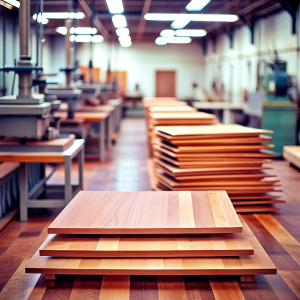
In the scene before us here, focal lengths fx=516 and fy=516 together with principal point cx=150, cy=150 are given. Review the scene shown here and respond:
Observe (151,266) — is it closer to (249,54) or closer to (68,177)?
(68,177)

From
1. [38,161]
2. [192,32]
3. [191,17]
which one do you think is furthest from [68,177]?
[192,32]

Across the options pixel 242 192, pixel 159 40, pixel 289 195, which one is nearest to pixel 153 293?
pixel 242 192

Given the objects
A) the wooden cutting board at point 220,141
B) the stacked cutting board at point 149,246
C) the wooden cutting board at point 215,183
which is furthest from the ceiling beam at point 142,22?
the stacked cutting board at point 149,246

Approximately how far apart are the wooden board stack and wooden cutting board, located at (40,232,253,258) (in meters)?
1.50

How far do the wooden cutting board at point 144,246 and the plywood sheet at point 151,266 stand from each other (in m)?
0.04

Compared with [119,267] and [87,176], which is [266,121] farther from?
[119,267]

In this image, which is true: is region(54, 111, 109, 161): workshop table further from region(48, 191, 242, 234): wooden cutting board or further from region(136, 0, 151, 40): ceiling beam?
region(136, 0, 151, 40): ceiling beam

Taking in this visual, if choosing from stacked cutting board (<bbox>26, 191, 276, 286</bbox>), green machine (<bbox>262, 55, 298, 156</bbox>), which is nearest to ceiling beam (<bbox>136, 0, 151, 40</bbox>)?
green machine (<bbox>262, 55, 298, 156</bbox>)

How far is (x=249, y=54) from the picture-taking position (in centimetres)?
1689

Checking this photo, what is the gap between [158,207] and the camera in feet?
11.2

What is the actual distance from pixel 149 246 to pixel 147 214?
1.08 feet

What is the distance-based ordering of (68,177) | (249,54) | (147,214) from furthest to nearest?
(249,54) < (68,177) < (147,214)

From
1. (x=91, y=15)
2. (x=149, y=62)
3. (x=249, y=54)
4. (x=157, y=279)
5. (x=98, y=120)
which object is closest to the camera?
(x=157, y=279)

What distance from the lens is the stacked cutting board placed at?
288 cm
